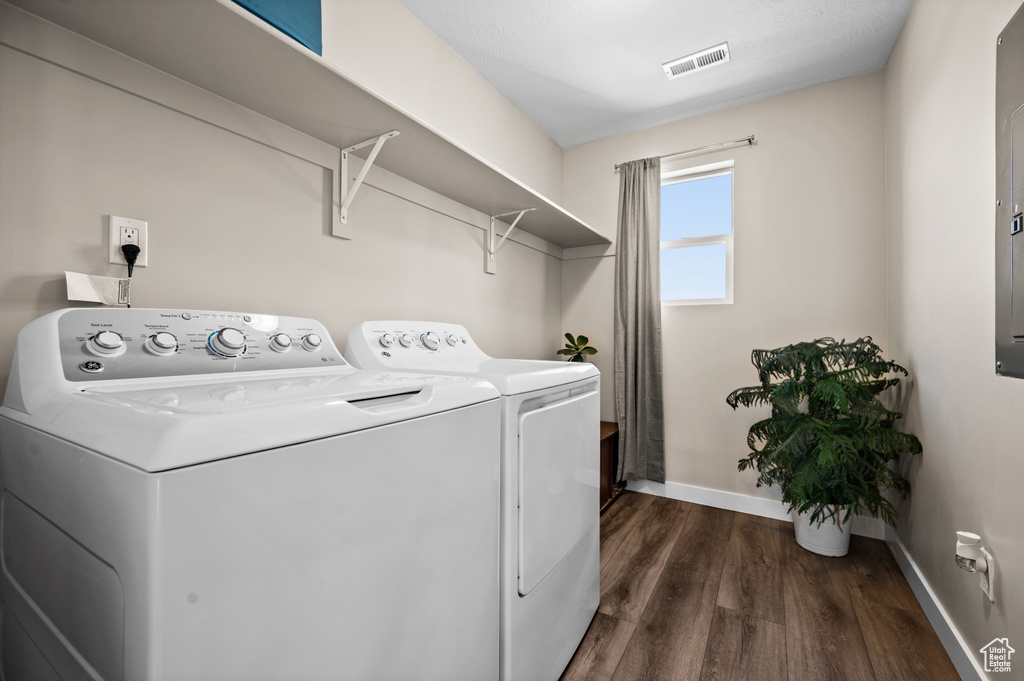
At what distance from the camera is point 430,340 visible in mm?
1636

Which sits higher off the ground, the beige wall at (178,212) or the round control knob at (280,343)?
the beige wall at (178,212)

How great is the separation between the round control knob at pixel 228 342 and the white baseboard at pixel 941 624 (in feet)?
6.94

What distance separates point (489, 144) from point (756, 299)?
5.84 ft

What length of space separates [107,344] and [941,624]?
246 centimetres

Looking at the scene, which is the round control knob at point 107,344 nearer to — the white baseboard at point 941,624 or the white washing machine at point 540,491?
the white washing machine at point 540,491

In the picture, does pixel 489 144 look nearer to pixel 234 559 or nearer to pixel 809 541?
pixel 234 559

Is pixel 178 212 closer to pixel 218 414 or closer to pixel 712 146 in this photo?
pixel 218 414

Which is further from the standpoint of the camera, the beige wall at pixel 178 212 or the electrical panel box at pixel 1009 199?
the electrical panel box at pixel 1009 199

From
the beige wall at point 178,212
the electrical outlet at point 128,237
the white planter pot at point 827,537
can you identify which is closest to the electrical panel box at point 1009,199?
the white planter pot at point 827,537

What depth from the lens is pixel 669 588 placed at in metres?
1.74

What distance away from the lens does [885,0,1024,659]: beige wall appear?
112 centimetres

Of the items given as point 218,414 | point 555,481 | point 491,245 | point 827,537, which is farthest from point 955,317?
point 218,414

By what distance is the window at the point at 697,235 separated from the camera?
8.73 ft

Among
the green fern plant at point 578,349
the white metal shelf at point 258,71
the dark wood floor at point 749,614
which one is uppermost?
the white metal shelf at point 258,71
